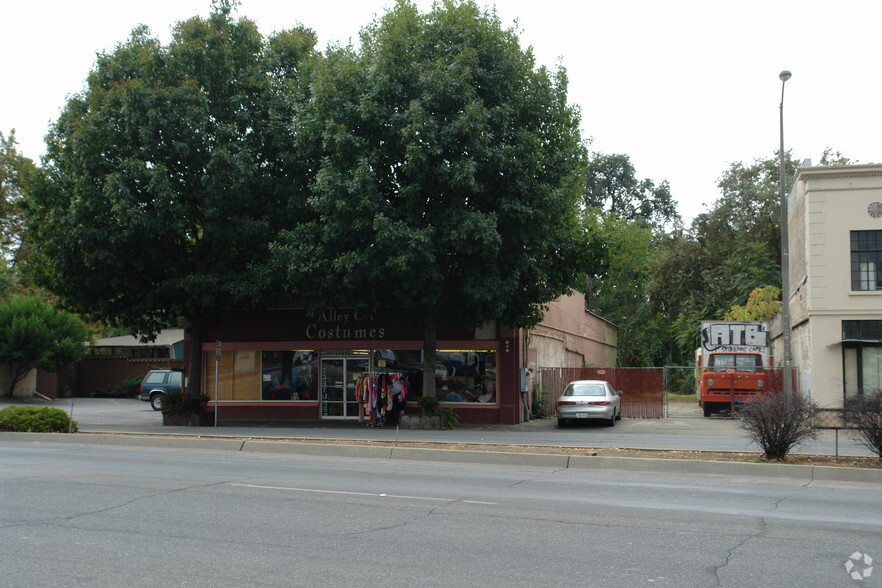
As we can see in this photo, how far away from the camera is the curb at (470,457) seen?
40.7 feet

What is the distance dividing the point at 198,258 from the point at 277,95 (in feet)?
17.9

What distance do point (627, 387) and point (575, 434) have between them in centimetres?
938

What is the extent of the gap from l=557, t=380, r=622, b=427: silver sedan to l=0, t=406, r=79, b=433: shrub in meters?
13.6

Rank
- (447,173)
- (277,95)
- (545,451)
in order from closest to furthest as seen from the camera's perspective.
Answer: (545,451)
(447,173)
(277,95)

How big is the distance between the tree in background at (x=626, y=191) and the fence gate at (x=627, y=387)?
136 feet

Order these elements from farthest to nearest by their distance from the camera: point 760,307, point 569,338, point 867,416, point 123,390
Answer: point 123,390
point 760,307
point 569,338
point 867,416

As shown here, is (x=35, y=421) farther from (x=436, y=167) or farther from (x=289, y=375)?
(x=436, y=167)

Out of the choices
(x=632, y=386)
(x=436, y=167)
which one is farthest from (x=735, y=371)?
(x=436, y=167)

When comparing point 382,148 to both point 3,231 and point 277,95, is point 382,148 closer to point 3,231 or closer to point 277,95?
point 277,95

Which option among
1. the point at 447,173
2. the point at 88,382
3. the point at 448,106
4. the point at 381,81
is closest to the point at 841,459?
the point at 447,173

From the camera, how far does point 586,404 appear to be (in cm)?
2428

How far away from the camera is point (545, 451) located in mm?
15891

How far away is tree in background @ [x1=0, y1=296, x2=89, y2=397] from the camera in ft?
126

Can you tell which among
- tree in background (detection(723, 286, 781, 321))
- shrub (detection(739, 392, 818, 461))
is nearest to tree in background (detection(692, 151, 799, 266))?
tree in background (detection(723, 286, 781, 321))
